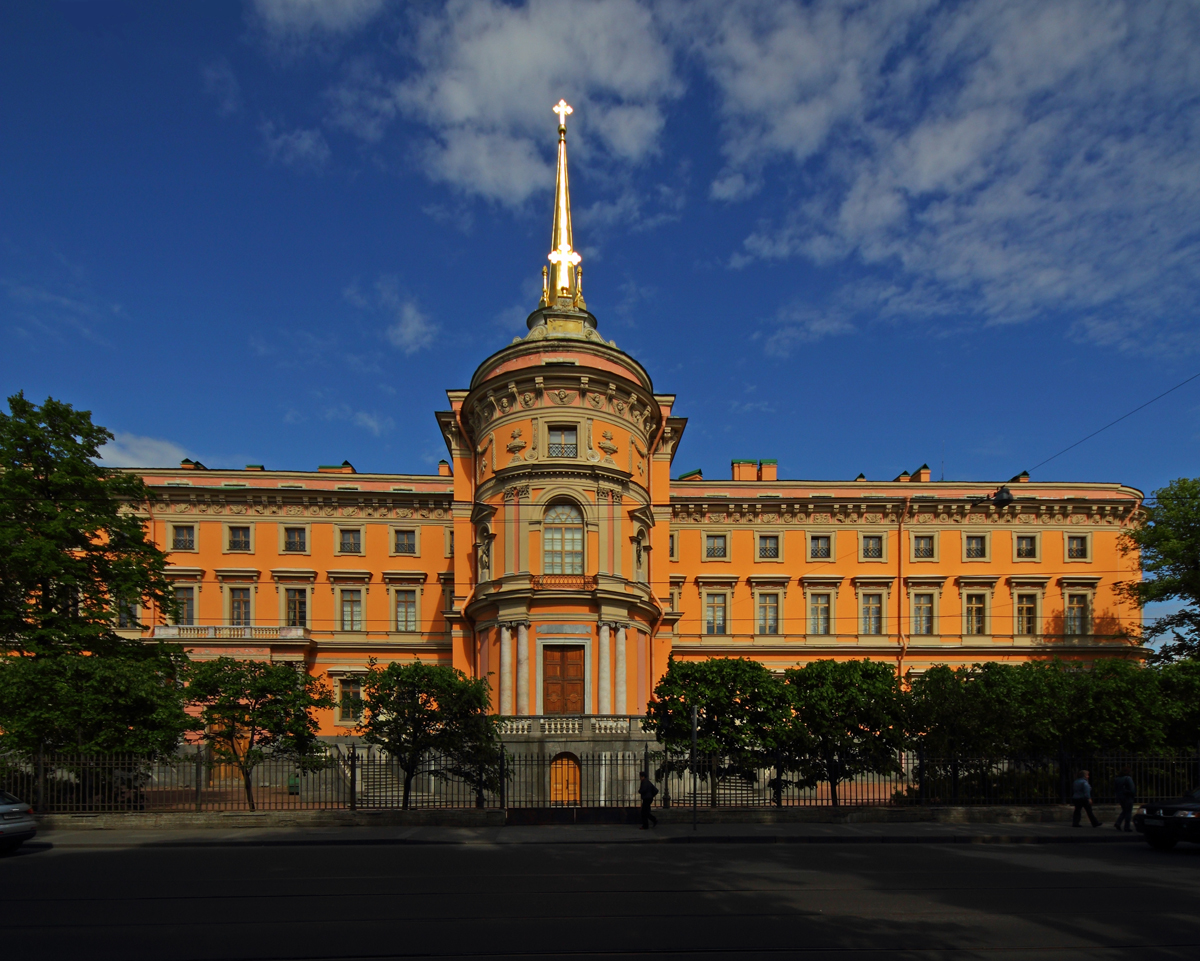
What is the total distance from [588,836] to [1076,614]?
125ft

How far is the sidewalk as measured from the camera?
749 inches

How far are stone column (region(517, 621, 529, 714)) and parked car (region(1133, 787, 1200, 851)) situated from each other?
20586 mm

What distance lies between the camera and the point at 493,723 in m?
24.4

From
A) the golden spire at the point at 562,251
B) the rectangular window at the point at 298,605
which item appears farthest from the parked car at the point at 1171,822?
the rectangular window at the point at 298,605

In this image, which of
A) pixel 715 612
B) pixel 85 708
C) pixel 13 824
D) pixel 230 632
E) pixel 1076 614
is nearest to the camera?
pixel 13 824

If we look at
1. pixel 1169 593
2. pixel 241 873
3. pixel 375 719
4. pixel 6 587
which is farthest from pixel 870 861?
pixel 1169 593

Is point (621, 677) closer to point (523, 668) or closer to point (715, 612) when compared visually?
point (523, 668)

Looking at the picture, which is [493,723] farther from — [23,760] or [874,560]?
[874,560]

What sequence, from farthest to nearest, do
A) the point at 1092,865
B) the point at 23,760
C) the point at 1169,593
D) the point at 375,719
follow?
the point at 1169,593, the point at 375,719, the point at 23,760, the point at 1092,865

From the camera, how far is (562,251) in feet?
151

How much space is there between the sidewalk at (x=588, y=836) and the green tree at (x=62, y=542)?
27.9 feet

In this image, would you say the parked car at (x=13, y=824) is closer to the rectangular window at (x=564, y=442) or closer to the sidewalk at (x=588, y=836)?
the sidewalk at (x=588, y=836)

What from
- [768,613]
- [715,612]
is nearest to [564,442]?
[715,612]

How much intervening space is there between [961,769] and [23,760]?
84.3ft
